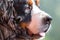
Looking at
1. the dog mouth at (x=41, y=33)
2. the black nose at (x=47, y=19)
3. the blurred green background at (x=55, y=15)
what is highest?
the blurred green background at (x=55, y=15)

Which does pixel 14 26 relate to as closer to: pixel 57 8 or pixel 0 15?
pixel 0 15

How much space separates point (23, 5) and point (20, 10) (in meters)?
0.03

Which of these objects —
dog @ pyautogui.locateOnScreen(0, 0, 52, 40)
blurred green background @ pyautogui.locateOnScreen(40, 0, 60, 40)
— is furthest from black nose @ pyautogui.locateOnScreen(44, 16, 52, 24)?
blurred green background @ pyautogui.locateOnScreen(40, 0, 60, 40)

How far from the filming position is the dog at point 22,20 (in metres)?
1.38

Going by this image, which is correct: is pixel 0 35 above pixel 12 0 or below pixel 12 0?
below

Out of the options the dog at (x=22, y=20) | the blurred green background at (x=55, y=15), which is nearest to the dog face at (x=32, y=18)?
the dog at (x=22, y=20)

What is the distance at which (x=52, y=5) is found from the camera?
2963 mm

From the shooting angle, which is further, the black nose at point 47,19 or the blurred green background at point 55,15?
the blurred green background at point 55,15

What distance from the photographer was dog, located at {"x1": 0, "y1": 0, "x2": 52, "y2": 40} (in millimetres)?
1377

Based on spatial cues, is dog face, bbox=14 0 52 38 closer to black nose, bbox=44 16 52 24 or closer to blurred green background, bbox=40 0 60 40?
black nose, bbox=44 16 52 24

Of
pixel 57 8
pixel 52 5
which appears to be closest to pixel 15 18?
pixel 52 5

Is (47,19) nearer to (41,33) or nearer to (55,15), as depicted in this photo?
(41,33)

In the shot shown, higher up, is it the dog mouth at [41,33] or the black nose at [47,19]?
the black nose at [47,19]

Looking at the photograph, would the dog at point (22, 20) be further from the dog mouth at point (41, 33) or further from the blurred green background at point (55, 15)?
the blurred green background at point (55, 15)
